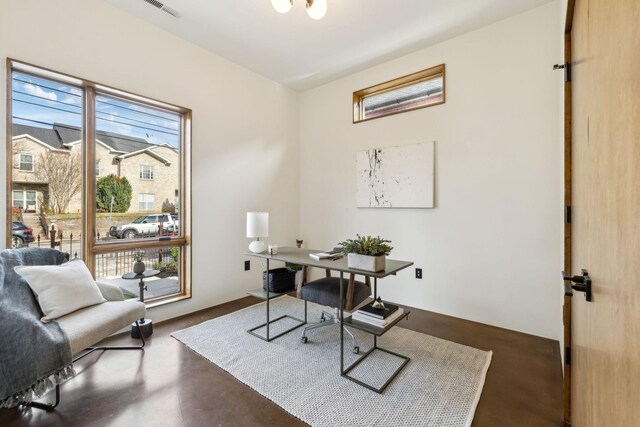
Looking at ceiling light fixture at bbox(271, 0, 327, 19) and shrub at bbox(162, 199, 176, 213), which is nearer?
ceiling light fixture at bbox(271, 0, 327, 19)

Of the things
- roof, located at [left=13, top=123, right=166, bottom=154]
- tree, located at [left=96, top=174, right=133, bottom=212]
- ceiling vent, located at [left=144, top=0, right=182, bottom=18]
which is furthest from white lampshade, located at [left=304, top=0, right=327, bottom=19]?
tree, located at [left=96, top=174, right=133, bottom=212]

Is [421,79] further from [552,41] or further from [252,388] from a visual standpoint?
[252,388]

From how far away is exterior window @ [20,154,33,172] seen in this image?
2.24m

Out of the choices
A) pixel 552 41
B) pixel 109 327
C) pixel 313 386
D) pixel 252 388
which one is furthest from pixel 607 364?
pixel 552 41

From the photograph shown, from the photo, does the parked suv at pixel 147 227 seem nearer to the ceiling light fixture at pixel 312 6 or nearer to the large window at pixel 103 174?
the large window at pixel 103 174

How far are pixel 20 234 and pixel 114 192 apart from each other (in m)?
0.73

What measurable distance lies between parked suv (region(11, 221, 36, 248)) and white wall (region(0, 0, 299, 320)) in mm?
106

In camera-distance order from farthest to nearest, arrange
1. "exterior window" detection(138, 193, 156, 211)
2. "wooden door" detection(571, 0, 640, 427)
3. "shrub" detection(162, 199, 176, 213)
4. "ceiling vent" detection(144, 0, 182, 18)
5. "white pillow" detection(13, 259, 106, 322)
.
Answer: "shrub" detection(162, 199, 176, 213), "exterior window" detection(138, 193, 156, 211), "ceiling vent" detection(144, 0, 182, 18), "white pillow" detection(13, 259, 106, 322), "wooden door" detection(571, 0, 640, 427)

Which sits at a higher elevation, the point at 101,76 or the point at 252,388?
the point at 101,76

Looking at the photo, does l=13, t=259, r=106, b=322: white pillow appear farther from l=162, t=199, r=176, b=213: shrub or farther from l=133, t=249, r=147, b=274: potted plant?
l=162, t=199, r=176, b=213: shrub

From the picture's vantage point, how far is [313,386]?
192cm

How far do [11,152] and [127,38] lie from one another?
4.60ft

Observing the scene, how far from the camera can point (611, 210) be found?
2.25ft

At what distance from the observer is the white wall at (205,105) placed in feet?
7.51
